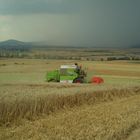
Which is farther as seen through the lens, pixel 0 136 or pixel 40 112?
pixel 40 112

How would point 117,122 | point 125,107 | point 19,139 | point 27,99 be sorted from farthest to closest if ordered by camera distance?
point 125,107
point 27,99
point 117,122
point 19,139

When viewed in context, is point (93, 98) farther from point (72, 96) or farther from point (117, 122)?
point (117, 122)

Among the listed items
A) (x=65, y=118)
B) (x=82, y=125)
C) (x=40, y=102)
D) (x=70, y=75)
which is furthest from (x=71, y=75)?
(x=82, y=125)

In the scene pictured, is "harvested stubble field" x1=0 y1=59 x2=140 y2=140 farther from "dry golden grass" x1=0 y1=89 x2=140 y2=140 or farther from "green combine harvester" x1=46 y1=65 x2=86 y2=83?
"green combine harvester" x1=46 y1=65 x2=86 y2=83

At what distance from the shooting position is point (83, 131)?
1401 centimetres

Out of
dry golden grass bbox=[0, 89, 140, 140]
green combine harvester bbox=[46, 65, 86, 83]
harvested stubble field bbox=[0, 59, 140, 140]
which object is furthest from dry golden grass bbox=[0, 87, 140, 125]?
green combine harvester bbox=[46, 65, 86, 83]

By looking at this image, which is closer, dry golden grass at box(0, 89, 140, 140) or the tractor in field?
dry golden grass at box(0, 89, 140, 140)

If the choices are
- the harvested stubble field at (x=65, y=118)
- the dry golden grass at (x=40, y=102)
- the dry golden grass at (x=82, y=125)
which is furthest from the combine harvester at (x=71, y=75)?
the dry golden grass at (x=82, y=125)

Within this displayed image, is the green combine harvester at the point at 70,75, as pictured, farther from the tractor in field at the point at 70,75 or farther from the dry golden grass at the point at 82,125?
the dry golden grass at the point at 82,125

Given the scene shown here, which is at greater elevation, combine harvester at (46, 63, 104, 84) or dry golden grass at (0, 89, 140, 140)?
dry golden grass at (0, 89, 140, 140)

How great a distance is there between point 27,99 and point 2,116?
2.31 meters

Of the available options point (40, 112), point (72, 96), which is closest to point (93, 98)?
point (72, 96)

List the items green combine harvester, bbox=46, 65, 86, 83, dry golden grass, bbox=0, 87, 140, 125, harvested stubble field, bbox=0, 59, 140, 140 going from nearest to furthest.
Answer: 1. harvested stubble field, bbox=0, 59, 140, 140
2. dry golden grass, bbox=0, 87, 140, 125
3. green combine harvester, bbox=46, 65, 86, 83

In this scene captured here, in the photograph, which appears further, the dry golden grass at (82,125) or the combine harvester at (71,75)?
the combine harvester at (71,75)
